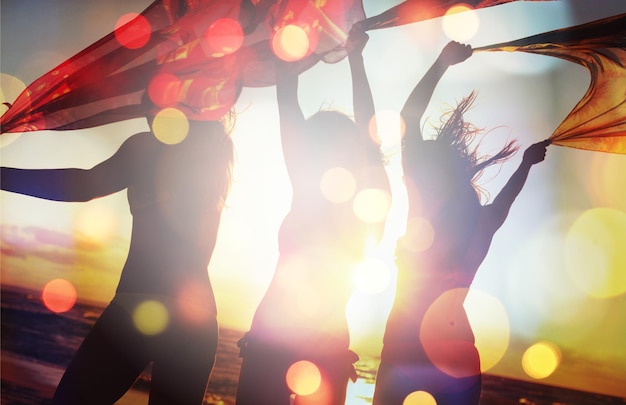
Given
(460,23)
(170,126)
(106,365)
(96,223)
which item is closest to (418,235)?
(460,23)

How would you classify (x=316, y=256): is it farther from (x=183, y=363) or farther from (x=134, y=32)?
(x=134, y=32)

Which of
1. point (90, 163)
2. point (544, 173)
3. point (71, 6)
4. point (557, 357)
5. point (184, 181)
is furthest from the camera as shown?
point (71, 6)

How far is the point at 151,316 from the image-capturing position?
1540 mm

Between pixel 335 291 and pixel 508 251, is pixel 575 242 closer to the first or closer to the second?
pixel 508 251

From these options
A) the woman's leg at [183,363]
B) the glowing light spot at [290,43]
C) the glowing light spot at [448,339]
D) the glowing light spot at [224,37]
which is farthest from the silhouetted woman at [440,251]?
the glowing light spot at [224,37]

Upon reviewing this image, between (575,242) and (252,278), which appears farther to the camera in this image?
(252,278)

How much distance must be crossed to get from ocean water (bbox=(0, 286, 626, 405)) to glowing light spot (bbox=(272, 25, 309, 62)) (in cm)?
99

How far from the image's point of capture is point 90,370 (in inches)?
58.0

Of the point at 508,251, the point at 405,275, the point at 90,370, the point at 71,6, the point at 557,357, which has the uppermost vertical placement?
the point at 71,6

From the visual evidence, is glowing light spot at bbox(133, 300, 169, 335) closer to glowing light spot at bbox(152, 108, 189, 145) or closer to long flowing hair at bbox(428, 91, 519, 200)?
glowing light spot at bbox(152, 108, 189, 145)

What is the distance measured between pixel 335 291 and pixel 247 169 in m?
0.54

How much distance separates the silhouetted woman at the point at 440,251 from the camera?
1384 millimetres

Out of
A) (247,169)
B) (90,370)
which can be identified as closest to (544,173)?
(247,169)

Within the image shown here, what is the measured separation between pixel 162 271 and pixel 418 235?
876mm
